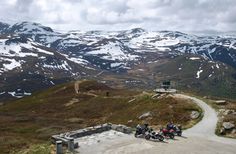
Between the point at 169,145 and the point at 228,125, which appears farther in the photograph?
the point at 228,125

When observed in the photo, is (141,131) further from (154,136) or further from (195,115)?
(195,115)

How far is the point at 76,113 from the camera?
144m

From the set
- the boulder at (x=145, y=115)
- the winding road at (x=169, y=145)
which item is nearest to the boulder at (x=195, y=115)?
the boulder at (x=145, y=115)

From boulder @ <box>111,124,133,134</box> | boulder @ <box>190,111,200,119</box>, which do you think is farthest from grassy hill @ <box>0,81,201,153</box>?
boulder @ <box>111,124,133,134</box>

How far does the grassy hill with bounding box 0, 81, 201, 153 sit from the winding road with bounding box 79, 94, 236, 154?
14063 millimetres

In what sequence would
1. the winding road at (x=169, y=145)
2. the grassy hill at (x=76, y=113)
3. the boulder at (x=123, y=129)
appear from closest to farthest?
the winding road at (x=169, y=145) < the boulder at (x=123, y=129) < the grassy hill at (x=76, y=113)

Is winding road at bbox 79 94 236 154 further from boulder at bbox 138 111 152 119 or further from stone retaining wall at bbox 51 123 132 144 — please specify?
boulder at bbox 138 111 152 119

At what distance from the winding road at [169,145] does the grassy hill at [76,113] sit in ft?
46.1

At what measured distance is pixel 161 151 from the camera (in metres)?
47.6

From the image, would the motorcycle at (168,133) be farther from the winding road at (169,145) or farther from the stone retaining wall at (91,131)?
the stone retaining wall at (91,131)

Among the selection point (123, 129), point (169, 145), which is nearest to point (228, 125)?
point (123, 129)

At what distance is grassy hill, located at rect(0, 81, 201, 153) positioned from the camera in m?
86.8

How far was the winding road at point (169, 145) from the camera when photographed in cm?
4794

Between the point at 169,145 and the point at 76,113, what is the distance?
94672mm
